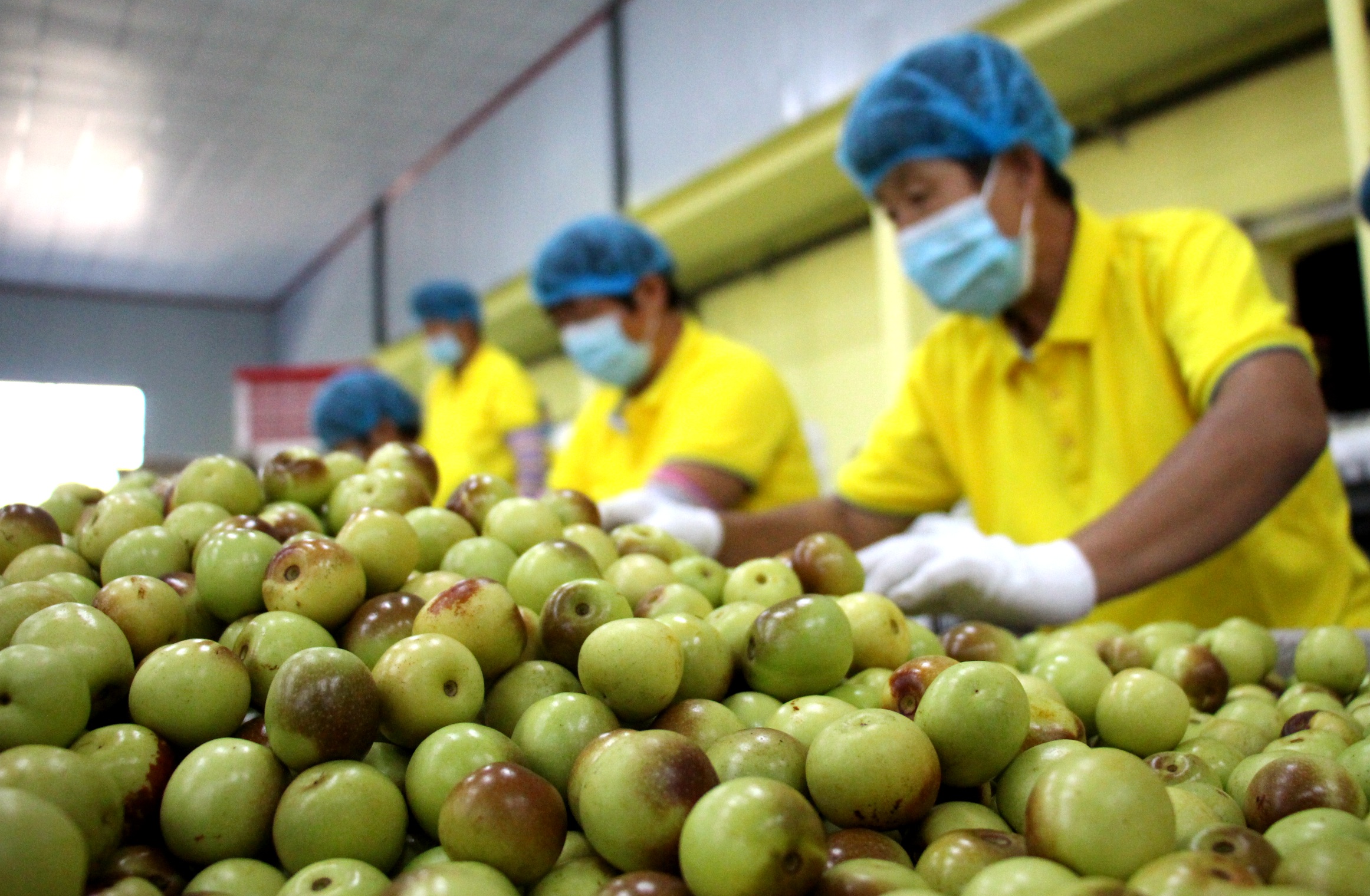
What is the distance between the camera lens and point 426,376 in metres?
8.50

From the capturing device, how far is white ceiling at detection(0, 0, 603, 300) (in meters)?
5.32

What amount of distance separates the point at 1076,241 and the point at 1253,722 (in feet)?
3.93

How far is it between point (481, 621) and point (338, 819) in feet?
0.71

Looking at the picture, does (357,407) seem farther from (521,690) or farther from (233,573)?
(521,690)

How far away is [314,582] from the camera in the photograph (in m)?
0.94

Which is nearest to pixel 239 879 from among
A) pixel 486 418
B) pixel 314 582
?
pixel 314 582

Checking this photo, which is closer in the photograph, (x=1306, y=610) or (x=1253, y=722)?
(x=1253, y=722)

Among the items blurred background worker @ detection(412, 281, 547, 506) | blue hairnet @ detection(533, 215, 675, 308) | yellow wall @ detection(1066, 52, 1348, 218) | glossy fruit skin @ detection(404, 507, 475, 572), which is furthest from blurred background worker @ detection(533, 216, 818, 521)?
yellow wall @ detection(1066, 52, 1348, 218)

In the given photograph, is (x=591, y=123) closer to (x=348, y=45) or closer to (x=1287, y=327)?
(x=348, y=45)

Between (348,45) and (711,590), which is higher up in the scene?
(348,45)

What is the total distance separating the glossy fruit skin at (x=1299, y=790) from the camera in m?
0.76

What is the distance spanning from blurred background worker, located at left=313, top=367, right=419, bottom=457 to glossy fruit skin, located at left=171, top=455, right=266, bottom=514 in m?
3.08

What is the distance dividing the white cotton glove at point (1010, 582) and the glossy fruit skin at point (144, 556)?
101 centimetres

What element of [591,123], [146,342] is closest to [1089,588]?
[591,123]
